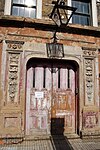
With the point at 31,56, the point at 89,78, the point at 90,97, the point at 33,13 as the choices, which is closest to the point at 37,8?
the point at 33,13

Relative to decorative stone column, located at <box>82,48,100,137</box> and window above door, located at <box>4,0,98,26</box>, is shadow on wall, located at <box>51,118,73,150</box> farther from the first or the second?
window above door, located at <box>4,0,98,26</box>

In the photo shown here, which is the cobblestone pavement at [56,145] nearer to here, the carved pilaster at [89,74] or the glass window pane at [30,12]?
the carved pilaster at [89,74]

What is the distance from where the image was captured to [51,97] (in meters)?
6.57

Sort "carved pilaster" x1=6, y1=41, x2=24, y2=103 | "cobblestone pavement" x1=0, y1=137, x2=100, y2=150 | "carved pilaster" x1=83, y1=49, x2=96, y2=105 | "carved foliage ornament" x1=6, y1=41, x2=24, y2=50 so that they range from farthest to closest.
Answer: "carved pilaster" x1=83, y1=49, x2=96, y2=105, "carved foliage ornament" x1=6, y1=41, x2=24, y2=50, "carved pilaster" x1=6, y1=41, x2=24, y2=103, "cobblestone pavement" x1=0, y1=137, x2=100, y2=150

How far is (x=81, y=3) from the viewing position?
296 inches

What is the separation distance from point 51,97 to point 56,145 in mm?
1671

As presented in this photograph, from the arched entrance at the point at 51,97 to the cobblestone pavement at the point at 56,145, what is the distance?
0.45 metres

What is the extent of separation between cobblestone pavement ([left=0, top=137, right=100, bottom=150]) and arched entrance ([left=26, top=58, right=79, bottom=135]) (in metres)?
0.45

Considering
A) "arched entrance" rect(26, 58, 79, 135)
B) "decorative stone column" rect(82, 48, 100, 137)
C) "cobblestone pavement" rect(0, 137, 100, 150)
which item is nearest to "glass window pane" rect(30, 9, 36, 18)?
"arched entrance" rect(26, 58, 79, 135)

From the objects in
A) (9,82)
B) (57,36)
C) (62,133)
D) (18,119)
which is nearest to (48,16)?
(57,36)

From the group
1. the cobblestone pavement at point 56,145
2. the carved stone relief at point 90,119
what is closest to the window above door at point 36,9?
the carved stone relief at point 90,119

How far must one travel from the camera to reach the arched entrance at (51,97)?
20.9ft

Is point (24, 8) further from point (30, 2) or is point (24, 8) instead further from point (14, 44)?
point (14, 44)

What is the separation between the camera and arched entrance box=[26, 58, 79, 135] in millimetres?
6367
